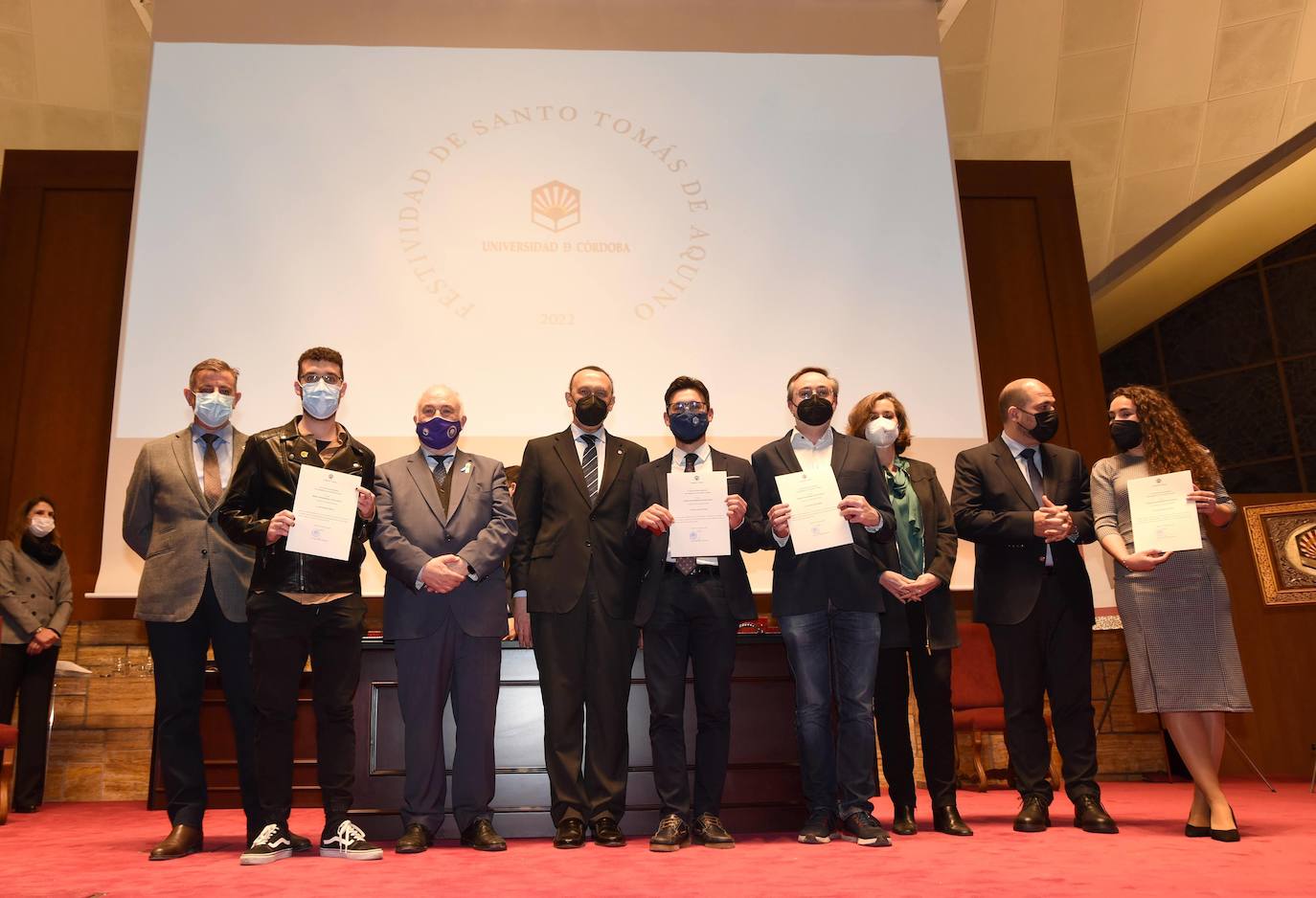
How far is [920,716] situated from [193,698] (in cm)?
243

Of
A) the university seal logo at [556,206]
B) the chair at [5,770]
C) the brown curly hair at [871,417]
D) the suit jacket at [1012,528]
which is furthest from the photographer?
the university seal logo at [556,206]

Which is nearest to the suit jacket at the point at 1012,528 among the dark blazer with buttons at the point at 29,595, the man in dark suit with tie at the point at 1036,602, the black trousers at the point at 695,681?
the man in dark suit with tie at the point at 1036,602

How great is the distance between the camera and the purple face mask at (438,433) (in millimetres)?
3283

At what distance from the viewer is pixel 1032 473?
3574mm

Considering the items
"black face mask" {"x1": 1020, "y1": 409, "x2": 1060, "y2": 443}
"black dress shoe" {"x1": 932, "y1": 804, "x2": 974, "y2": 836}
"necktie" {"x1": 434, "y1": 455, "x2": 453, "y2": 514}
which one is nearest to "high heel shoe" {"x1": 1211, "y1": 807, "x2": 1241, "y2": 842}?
"black dress shoe" {"x1": 932, "y1": 804, "x2": 974, "y2": 836}

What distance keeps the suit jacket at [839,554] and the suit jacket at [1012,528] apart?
15.3 inches

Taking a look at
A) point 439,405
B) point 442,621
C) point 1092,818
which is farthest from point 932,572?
point 439,405

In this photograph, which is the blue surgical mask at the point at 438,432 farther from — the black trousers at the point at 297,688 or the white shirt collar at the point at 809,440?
the white shirt collar at the point at 809,440

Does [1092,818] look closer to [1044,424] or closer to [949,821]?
[949,821]

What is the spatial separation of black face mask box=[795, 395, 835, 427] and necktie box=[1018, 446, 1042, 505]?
0.84 metres

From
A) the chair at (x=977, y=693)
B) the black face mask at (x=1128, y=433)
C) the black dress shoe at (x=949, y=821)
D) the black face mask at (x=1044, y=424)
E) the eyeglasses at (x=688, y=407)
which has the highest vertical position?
the eyeglasses at (x=688, y=407)

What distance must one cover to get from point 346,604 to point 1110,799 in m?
3.78

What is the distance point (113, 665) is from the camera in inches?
223

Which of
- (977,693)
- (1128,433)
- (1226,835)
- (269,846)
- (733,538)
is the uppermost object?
(1128,433)
